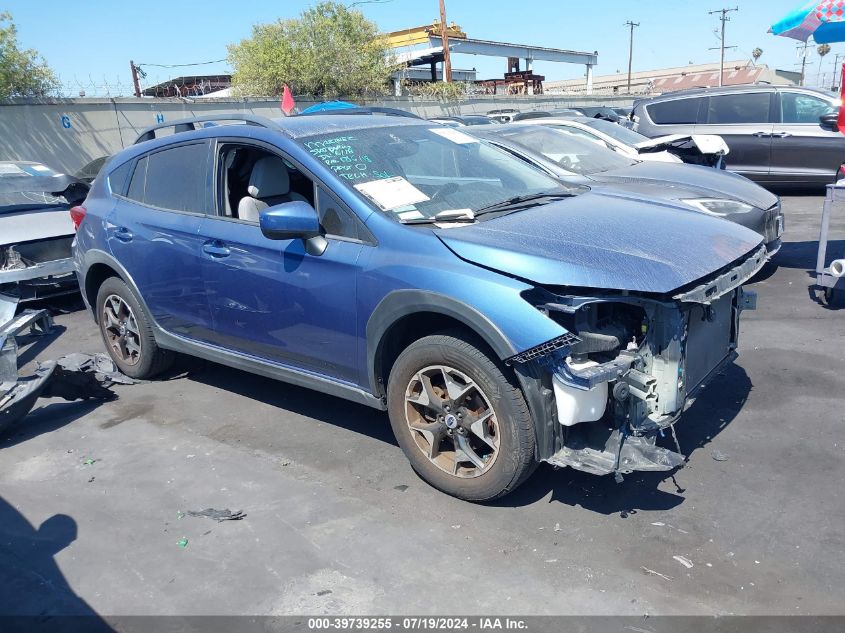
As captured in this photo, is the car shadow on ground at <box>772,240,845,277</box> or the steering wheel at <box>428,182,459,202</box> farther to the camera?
the car shadow on ground at <box>772,240,845,277</box>

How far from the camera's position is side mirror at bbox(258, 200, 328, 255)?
3.67 metres

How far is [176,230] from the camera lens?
15.5 feet

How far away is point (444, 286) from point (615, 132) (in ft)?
23.6

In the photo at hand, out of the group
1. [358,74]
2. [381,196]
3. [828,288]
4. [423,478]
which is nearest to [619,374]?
[423,478]

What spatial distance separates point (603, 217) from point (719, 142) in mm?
5923

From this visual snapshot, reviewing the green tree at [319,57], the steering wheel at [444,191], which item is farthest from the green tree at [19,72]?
the steering wheel at [444,191]

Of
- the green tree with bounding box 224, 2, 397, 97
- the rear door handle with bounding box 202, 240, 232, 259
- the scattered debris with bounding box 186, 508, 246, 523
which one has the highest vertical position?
the green tree with bounding box 224, 2, 397, 97

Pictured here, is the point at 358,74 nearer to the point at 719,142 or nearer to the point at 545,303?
the point at 719,142

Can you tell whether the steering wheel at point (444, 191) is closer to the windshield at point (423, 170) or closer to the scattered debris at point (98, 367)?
the windshield at point (423, 170)

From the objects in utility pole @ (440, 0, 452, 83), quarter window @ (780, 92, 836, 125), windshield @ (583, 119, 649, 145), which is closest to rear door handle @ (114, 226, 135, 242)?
windshield @ (583, 119, 649, 145)

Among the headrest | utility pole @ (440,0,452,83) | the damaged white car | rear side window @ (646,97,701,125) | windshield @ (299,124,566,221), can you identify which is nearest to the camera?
windshield @ (299,124,566,221)

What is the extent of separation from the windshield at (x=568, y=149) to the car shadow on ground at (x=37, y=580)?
19.4 feet

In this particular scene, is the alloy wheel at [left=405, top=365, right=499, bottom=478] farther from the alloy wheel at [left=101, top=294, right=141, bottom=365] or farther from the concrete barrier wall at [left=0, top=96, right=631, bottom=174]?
the concrete barrier wall at [left=0, top=96, right=631, bottom=174]

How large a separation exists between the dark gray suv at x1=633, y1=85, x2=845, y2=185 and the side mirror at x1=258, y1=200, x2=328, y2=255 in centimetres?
1002
